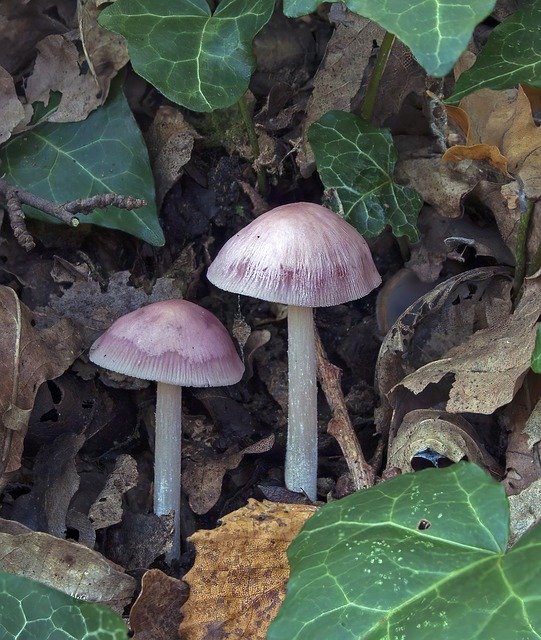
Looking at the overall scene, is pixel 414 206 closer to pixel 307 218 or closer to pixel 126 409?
pixel 307 218

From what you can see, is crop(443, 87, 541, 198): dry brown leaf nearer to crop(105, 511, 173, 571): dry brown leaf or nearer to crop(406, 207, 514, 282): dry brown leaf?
crop(406, 207, 514, 282): dry brown leaf


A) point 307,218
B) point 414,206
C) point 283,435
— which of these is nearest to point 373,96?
point 414,206

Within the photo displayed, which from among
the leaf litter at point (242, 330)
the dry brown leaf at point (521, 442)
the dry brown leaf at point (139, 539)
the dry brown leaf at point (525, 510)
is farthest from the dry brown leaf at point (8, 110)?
the dry brown leaf at point (525, 510)

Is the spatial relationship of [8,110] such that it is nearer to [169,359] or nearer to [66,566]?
[169,359]

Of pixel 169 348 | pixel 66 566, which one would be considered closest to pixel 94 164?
pixel 169 348

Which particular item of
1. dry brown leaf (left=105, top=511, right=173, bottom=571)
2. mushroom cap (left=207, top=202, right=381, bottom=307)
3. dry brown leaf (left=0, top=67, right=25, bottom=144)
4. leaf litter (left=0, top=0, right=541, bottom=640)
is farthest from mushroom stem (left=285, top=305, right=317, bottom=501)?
dry brown leaf (left=0, top=67, right=25, bottom=144)
